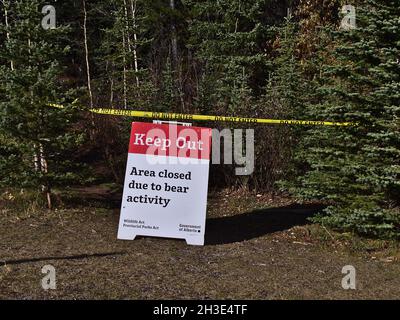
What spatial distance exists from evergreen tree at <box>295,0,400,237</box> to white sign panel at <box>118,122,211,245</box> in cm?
157

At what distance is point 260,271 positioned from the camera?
19.4 ft

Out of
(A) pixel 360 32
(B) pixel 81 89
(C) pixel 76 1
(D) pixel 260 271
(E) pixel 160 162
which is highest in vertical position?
(C) pixel 76 1

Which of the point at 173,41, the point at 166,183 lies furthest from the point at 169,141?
the point at 173,41

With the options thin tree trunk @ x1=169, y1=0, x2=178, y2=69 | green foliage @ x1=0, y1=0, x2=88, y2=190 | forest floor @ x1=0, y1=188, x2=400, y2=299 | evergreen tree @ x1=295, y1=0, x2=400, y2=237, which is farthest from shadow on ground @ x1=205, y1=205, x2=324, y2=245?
thin tree trunk @ x1=169, y1=0, x2=178, y2=69

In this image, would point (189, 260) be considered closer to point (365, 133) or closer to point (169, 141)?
point (169, 141)

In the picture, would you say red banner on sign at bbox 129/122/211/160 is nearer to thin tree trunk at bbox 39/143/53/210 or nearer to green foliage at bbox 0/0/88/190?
green foliage at bbox 0/0/88/190

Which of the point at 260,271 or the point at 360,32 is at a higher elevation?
the point at 360,32

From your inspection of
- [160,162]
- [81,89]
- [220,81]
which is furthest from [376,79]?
[220,81]

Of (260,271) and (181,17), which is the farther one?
(181,17)

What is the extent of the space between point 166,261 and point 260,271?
1.01 metres

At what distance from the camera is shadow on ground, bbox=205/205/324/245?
303 inches

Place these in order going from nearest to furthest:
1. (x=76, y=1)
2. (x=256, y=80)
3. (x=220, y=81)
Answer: (x=220, y=81)
(x=256, y=80)
(x=76, y=1)

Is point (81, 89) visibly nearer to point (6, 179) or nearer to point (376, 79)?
point (6, 179)
